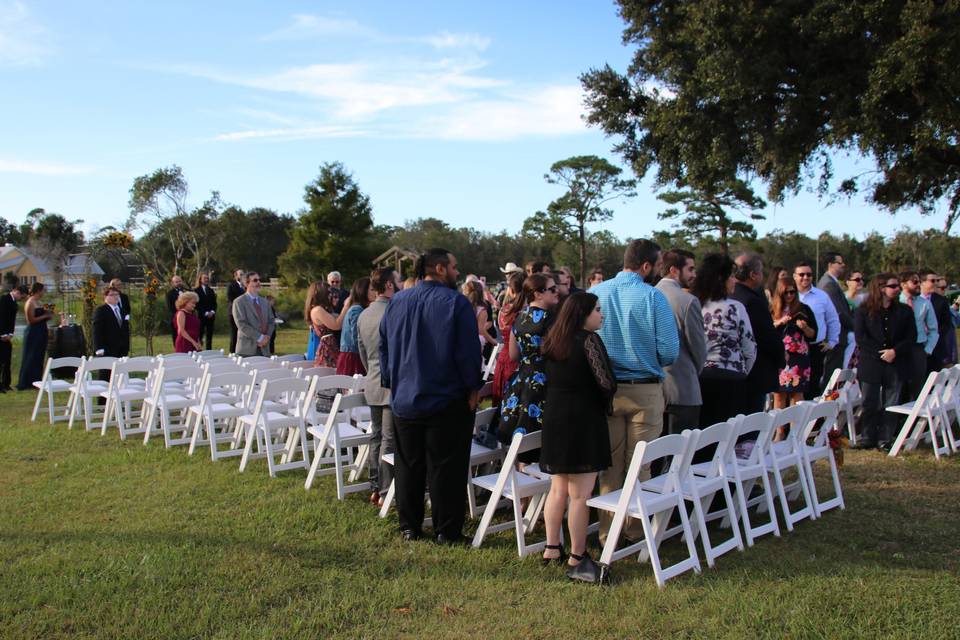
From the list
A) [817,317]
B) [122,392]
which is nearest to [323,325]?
[122,392]

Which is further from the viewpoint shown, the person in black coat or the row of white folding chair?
the person in black coat

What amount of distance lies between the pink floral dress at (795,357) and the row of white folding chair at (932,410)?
0.86 metres

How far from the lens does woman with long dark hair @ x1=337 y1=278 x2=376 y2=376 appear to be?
6339 millimetres

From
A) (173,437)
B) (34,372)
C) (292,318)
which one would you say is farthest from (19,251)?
(173,437)

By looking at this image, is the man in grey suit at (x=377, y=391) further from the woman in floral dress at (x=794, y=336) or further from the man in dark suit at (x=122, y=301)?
the man in dark suit at (x=122, y=301)

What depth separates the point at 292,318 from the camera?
2881 centimetres

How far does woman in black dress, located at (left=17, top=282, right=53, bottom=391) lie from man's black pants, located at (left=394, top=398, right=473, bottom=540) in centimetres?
965

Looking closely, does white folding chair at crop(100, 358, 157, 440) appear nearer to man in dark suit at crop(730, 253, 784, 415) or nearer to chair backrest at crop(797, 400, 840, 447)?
man in dark suit at crop(730, 253, 784, 415)

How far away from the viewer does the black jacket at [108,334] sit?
34.2 ft

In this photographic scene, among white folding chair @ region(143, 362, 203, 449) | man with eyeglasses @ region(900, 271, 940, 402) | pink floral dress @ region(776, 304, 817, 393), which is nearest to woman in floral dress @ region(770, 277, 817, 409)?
pink floral dress @ region(776, 304, 817, 393)

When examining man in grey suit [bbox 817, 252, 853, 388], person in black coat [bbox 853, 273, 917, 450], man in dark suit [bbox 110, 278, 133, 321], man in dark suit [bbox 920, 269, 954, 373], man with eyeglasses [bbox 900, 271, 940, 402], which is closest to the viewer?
person in black coat [bbox 853, 273, 917, 450]

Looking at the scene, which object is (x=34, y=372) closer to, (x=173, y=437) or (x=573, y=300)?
(x=173, y=437)

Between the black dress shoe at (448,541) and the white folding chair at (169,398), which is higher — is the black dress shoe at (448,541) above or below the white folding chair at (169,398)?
below

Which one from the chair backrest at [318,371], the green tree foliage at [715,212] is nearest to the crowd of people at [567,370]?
the chair backrest at [318,371]
